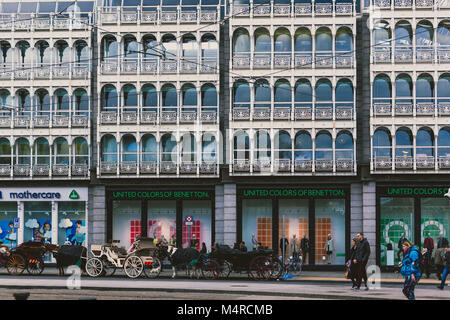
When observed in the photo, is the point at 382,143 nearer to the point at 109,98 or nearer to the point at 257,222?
the point at 257,222

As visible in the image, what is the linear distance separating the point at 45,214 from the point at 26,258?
536 inches

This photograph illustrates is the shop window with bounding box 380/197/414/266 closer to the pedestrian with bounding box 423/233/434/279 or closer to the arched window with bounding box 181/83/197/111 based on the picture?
the pedestrian with bounding box 423/233/434/279

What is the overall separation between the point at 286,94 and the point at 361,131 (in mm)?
4981

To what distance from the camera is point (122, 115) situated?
160 feet

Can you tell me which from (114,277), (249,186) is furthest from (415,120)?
(114,277)

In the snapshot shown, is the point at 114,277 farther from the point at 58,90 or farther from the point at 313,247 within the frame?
the point at 58,90

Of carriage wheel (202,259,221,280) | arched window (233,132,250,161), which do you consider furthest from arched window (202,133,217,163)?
carriage wheel (202,259,221,280)

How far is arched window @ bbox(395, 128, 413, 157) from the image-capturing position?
151 ft

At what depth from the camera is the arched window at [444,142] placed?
4600cm

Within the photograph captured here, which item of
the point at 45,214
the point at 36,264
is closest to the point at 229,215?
the point at 45,214

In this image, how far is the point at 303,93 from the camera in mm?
47656

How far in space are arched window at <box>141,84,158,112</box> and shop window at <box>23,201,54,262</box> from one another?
8644 millimetres

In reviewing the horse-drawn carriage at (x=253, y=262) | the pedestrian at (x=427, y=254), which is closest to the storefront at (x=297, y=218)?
the pedestrian at (x=427, y=254)

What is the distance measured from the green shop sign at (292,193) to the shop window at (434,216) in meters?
4.78
